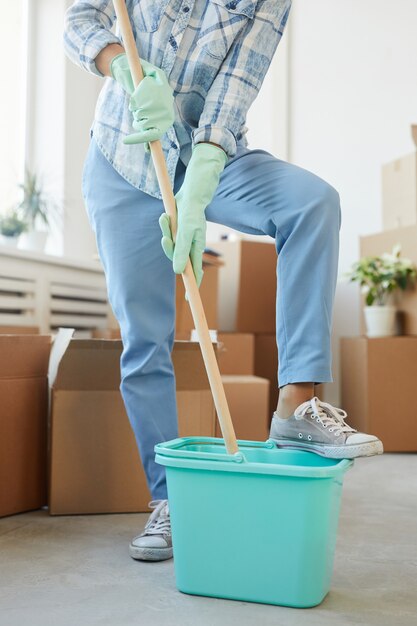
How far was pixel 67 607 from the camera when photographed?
1.03m

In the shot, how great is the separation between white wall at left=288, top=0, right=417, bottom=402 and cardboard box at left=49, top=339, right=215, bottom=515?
197cm

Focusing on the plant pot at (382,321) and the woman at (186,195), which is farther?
the plant pot at (382,321)

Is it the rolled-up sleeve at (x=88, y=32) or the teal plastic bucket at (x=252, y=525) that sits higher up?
the rolled-up sleeve at (x=88, y=32)

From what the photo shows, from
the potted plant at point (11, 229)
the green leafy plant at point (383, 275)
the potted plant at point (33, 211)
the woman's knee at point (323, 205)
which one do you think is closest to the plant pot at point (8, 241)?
the potted plant at point (11, 229)

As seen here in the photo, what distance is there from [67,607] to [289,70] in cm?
320

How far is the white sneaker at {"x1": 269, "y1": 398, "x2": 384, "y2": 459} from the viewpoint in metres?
1.04

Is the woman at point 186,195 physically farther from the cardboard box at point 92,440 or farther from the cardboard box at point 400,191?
the cardboard box at point 400,191

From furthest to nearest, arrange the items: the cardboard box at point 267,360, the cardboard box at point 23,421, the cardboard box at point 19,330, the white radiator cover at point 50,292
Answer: the cardboard box at point 267,360, the white radiator cover at point 50,292, the cardboard box at point 19,330, the cardboard box at point 23,421

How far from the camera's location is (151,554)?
1.27 meters

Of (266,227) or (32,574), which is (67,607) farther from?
(266,227)

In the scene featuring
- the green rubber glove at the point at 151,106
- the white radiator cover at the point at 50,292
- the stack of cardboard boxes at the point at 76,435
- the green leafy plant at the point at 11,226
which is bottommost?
the stack of cardboard boxes at the point at 76,435

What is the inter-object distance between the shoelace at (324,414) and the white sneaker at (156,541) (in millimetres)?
376

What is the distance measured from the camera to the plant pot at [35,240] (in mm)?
2748

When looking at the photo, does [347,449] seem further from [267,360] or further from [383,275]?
[267,360]
